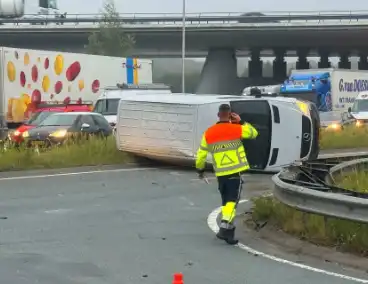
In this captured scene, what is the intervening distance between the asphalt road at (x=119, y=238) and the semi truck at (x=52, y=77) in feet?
50.4

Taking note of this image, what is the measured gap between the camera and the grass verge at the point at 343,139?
24.9m

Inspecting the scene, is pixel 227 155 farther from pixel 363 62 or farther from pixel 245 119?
pixel 363 62

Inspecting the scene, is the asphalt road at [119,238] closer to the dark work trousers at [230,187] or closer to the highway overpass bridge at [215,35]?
the dark work trousers at [230,187]

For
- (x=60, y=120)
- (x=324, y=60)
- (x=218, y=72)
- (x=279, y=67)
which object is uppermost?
(x=324, y=60)

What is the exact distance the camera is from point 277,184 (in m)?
10.2

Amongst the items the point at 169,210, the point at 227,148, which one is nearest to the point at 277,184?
the point at 227,148

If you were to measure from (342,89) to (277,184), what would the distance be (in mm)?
31946

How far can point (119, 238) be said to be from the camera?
32.0 ft

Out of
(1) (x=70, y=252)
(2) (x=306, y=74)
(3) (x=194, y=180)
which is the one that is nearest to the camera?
(1) (x=70, y=252)

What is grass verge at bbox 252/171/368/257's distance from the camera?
342 inches

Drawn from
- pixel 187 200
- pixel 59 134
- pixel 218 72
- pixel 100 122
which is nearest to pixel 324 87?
pixel 100 122

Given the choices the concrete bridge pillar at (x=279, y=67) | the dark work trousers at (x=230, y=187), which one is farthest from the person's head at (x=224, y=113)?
the concrete bridge pillar at (x=279, y=67)

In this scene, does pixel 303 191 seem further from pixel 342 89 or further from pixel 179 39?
pixel 179 39

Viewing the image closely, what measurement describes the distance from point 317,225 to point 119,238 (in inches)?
96.9
